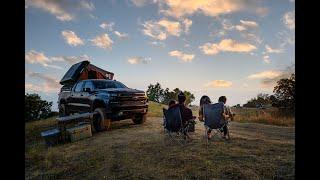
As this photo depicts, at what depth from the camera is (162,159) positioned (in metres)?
8.52

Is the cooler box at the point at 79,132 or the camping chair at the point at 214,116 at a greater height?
the camping chair at the point at 214,116

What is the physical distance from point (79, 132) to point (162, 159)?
5201 millimetres

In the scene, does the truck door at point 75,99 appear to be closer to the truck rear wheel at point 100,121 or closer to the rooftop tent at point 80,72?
the truck rear wheel at point 100,121

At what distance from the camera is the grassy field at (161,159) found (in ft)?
23.9

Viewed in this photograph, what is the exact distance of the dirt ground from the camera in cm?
727

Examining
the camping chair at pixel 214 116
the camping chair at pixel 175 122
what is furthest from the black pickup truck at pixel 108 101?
the camping chair at pixel 214 116

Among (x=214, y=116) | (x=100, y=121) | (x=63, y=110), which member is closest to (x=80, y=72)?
(x=63, y=110)

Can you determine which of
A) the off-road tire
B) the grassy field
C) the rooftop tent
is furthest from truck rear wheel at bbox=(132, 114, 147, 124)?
the rooftop tent

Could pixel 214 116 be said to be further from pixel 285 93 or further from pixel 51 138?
pixel 285 93

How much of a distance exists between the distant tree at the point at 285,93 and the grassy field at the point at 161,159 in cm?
1099
